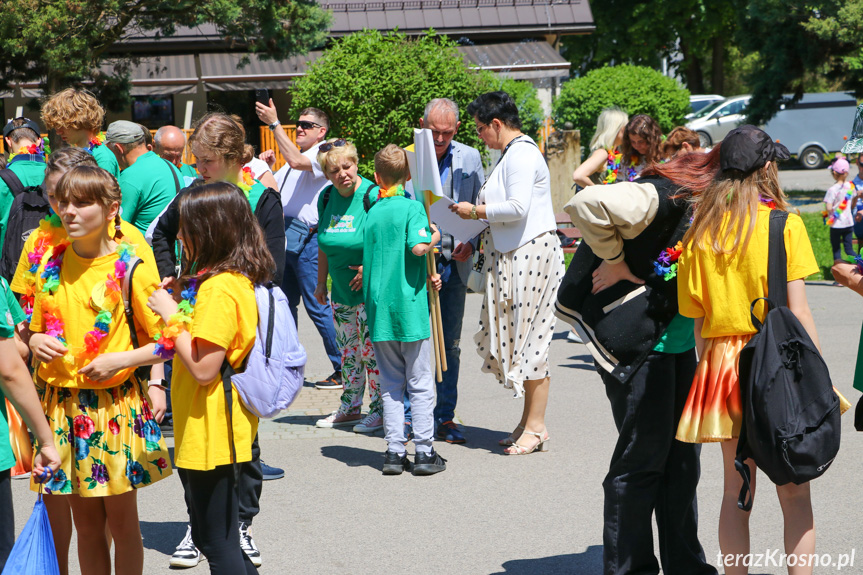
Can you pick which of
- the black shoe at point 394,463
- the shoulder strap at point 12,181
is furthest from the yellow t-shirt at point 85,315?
the shoulder strap at point 12,181

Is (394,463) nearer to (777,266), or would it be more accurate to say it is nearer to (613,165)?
(777,266)

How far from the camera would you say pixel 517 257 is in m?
5.55

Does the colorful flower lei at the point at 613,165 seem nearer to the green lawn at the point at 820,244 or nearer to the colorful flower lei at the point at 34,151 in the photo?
the colorful flower lei at the point at 34,151

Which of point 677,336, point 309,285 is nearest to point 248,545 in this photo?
point 677,336

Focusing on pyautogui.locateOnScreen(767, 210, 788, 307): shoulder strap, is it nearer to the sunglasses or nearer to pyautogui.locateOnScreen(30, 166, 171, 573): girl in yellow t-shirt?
pyautogui.locateOnScreen(30, 166, 171, 573): girl in yellow t-shirt

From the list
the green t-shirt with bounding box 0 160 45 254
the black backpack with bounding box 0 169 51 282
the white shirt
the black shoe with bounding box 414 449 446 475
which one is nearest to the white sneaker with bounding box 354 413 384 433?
the black shoe with bounding box 414 449 446 475

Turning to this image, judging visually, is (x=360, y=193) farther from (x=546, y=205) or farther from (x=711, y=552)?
(x=711, y=552)

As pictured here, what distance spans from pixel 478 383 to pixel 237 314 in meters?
4.67

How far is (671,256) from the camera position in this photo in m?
3.49

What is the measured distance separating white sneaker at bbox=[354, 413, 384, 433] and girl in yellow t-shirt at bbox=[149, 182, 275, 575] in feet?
10.1

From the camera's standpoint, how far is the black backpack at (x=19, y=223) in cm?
510

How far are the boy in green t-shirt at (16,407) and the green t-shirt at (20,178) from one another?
8.80 feet

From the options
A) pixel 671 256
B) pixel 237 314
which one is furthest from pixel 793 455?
pixel 237 314

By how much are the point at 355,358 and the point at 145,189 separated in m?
1.86
